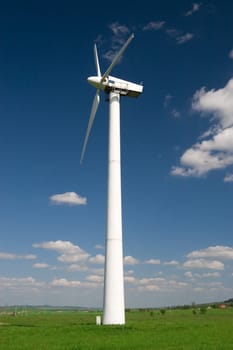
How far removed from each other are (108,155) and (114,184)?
133 inches

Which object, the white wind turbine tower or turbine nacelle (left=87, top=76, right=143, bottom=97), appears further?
turbine nacelle (left=87, top=76, right=143, bottom=97)

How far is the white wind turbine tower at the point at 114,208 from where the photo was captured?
40531 mm

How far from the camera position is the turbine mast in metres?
40.4

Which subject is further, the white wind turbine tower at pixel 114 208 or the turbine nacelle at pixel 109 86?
the turbine nacelle at pixel 109 86

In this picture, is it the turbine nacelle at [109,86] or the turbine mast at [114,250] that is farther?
the turbine nacelle at [109,86]

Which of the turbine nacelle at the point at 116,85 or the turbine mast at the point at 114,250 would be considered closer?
the turbine mast at the point at 114,250

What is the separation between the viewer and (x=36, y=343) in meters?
28.3

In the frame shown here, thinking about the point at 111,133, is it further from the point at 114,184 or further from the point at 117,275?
the point at 117,275

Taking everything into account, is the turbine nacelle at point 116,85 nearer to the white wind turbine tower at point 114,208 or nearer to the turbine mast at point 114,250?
the white wind turbine tower at point 114,208

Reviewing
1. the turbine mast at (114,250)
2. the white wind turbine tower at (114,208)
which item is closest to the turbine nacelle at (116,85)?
the white wind turbine tower at (114,208)

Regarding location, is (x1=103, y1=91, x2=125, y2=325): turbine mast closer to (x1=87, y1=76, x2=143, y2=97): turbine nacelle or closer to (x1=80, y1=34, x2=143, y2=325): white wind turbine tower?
(x1=80, y1=34, x2=143, y2=325): white wind turbine tower

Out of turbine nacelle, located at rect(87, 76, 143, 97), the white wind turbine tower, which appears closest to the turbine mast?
the white wind turbine tower

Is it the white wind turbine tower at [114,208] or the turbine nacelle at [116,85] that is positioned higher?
the turbine nacelle at [116,85]

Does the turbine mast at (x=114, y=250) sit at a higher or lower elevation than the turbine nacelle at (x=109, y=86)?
lower
